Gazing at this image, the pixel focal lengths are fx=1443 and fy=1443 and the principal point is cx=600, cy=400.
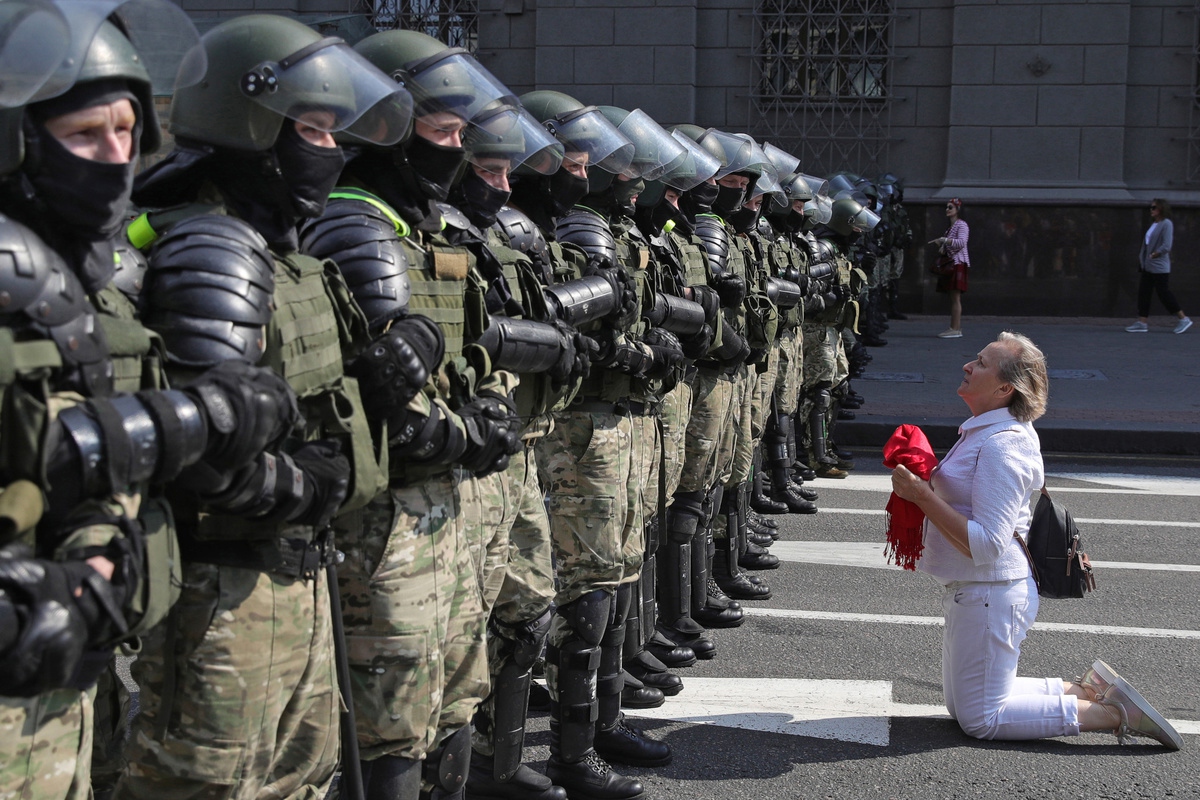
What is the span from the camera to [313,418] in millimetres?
2975

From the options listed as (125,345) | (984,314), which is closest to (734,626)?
(125,345)

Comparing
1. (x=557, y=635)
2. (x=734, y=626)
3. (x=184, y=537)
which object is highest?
(x=184, y=537)

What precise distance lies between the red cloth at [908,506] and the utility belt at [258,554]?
2.82m

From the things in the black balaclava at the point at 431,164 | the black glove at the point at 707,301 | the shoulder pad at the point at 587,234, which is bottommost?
the black glove at the point at 707,301

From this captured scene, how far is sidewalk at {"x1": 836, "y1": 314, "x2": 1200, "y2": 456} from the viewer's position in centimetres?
1190

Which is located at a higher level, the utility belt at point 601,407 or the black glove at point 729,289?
the black glove at point 729,289

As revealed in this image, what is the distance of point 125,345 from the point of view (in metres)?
2.41

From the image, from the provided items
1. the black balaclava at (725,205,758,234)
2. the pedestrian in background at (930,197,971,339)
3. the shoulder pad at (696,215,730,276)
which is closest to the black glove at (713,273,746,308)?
the shoulder pad at (696,215,730,276)

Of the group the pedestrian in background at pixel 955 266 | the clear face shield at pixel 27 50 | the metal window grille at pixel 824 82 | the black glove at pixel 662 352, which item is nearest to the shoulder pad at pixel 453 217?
the black glove at pixel 662 352

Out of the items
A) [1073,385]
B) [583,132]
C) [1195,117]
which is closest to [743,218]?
[583,132]

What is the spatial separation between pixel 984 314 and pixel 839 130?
3322 millimetres

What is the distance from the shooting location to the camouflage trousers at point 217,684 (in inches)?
107

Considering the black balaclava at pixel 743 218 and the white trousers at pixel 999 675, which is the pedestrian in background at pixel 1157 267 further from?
the white trousers at pixel 999 675

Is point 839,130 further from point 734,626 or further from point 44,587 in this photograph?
point 44,587
